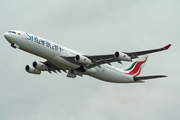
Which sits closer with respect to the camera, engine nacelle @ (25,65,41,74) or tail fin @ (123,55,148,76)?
engine nacelle @ (25,65,41,74)

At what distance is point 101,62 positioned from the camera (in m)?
50.4

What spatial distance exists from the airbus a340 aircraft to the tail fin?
1.67 meters

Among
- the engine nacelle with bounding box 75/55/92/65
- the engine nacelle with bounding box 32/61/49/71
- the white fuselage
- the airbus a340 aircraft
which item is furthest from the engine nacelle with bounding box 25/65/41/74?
the engine nacelle with bounding box 75/55/92/65

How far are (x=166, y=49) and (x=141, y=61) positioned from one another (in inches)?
847

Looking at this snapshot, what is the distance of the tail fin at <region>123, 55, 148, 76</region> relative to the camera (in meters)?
60.8

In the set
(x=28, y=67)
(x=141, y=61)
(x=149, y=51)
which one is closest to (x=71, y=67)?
(x=28, y=67)

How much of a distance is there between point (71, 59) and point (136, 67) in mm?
17792

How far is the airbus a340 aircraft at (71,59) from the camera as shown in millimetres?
46562

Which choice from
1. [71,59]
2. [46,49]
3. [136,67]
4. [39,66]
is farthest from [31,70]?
[136,67]

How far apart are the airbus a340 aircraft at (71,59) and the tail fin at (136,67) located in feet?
5.48

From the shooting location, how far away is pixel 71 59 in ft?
163

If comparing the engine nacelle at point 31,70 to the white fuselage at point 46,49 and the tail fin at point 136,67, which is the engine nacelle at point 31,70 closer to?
the white fuselage at point 46,49

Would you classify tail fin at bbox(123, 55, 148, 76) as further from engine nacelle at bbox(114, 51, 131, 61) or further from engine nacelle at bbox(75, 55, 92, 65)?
engine nacelle at bbox(114, 51, 131, 61)

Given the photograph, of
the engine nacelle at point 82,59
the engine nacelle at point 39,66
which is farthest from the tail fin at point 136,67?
the engine nacelle at point 39,66
